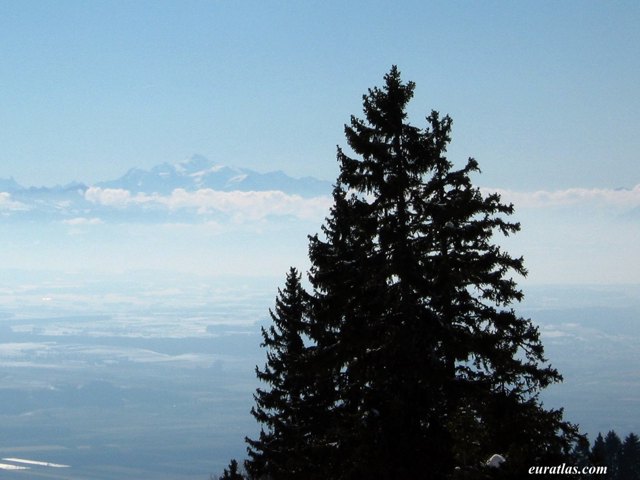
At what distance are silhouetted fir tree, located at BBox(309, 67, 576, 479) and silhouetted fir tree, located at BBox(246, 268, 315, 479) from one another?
6.14m

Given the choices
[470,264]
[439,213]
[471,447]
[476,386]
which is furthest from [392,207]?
[471,447]

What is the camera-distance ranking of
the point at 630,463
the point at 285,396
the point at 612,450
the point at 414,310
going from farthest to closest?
the point at 612,450, the point at 630,463, the point at 285,396, the point at 414,310

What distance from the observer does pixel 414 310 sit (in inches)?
647

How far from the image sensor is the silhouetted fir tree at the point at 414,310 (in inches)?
642

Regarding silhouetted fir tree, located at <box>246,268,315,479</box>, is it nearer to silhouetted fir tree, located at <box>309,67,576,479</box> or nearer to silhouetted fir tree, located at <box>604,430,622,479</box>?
silhouetted fir tree, located at <box>309,67,576,479</box>

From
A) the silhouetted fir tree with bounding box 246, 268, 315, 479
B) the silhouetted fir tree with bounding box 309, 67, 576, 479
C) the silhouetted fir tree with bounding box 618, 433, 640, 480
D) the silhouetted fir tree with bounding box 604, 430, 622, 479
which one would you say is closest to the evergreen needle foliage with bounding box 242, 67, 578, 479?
the silhouetted fir tree with bounding box 309, 67, 576, 479

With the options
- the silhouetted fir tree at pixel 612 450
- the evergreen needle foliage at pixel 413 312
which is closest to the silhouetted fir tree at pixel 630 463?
the silhouetted fir tree at pixel 612 450

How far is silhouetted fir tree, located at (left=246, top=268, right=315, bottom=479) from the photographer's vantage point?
79.1ft

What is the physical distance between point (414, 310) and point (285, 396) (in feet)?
36.7

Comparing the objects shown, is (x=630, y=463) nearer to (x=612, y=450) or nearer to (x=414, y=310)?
(x=612, y=450)

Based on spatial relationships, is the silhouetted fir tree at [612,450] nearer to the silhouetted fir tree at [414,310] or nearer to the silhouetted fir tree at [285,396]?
the silhouetted fir tree at [285,396]

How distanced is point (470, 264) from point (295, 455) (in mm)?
9829

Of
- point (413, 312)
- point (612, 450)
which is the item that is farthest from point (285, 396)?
point (612, 450)

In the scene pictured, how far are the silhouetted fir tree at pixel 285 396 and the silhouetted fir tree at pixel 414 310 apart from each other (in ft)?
20.1
